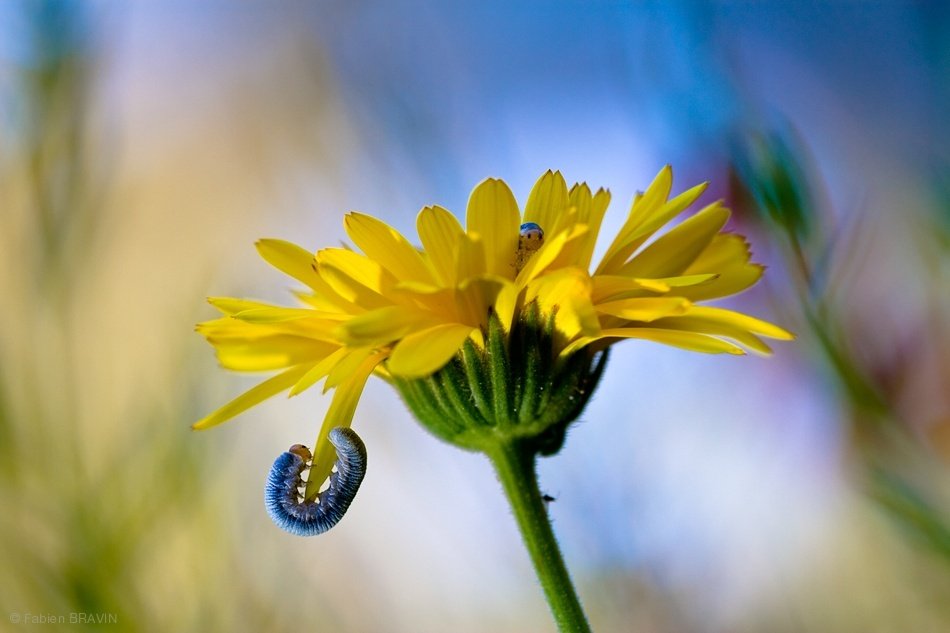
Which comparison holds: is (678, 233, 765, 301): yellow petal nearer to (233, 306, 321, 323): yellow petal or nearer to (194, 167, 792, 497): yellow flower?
(194, 167, 792, 497): yellow flower

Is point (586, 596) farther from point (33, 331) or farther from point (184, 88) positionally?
point (184, 88)

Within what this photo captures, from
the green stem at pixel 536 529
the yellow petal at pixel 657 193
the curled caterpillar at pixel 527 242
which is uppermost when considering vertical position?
the yellow petal at pixel 657 193

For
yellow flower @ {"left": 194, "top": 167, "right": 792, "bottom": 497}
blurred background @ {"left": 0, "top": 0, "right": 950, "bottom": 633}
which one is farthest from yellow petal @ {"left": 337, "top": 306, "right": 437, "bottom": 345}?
blurred background @ {"left": 0, "top": 0, "right": 950, "bottom": 633}

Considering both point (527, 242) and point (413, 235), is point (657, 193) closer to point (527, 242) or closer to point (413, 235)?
point (527, 242)

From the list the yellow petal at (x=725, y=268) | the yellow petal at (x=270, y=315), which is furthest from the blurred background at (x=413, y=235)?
the yellow petal at (x=270, y=315)

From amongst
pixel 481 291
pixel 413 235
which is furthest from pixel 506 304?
pixel 413 235

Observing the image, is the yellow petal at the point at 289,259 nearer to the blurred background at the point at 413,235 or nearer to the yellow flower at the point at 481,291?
the yellow flower at the point at 481,291
